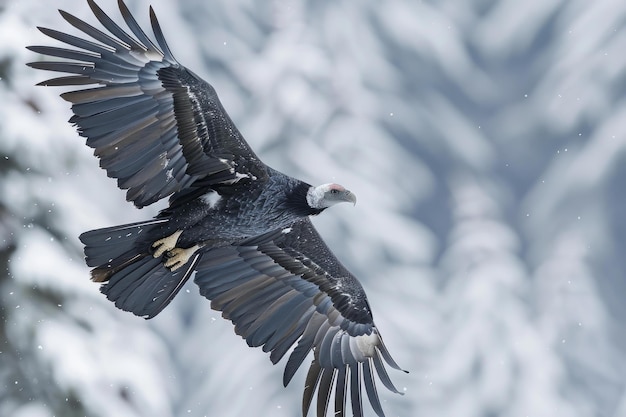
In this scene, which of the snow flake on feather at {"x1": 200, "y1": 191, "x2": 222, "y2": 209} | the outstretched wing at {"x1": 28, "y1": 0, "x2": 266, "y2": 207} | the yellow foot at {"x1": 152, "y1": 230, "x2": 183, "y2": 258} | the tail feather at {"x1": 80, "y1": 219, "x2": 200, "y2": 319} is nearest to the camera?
the outstretched wing at {"x1": 28, "y1": 0, "x2": 266, "y2": 207}

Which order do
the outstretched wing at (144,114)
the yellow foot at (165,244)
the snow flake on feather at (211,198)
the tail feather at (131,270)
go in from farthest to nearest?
1. the snow flake on feather at (211,198)
2. the yellow foot at (165,244)
3. the tail feather at (131,270)
4. the outstretched wing at (144,114)

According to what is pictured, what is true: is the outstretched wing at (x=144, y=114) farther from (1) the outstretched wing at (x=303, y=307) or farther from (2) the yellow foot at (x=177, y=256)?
(1) the outstretched wing at (x=303, y=307)

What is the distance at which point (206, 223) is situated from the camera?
6.66m

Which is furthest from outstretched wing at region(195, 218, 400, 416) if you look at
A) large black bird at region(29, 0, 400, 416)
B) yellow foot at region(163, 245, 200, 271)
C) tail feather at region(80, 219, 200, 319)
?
tail feather at region(80, 219, 200, 319)

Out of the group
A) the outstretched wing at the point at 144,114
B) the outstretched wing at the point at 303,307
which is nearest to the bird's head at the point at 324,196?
the outstretched wing at the point at 144,114

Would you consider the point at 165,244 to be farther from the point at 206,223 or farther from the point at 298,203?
the point at 298,203

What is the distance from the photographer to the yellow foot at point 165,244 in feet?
21.6

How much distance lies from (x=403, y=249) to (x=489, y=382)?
442 cm

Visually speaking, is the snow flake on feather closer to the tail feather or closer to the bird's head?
the tail feather

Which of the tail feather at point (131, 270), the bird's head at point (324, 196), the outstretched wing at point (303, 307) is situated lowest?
the tail feather at point (131, 270)

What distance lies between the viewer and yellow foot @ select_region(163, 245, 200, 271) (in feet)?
21.9

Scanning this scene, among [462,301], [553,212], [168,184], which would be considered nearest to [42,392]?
[168,184]

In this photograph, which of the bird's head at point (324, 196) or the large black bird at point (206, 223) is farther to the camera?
Result: the bird's head at point (324, 196)

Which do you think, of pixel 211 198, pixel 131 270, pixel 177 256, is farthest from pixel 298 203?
pixel 131 270
